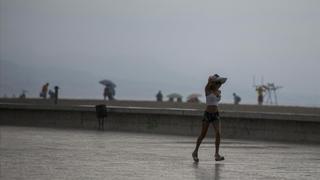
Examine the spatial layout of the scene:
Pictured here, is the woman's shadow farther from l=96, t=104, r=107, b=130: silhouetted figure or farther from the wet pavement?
l=96, t=104, r=107, b=130: silhouetted figure

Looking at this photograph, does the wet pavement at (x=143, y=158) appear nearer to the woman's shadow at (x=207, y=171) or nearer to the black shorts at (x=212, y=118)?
the woman's shadow at (x=207, y=171)

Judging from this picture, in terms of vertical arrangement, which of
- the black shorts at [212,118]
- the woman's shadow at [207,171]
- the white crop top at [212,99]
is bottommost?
the woman's shadow at [207,171]

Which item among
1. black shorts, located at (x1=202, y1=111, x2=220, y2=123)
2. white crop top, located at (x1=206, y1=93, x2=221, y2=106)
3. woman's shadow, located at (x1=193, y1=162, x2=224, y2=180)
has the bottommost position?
woman's shadow, located at (x1=193, y1=162, x2=224, y2=180)

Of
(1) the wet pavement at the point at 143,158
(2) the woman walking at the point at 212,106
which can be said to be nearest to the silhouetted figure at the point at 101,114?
(1) the wet pavement at the point at 143,158

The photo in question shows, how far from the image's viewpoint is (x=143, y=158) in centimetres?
1808

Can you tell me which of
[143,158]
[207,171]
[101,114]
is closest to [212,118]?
[143,158]

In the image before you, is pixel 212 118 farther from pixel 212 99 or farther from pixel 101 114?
pixel 101 114

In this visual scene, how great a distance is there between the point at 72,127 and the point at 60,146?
10843 mm

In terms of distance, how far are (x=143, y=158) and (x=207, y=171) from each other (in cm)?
267

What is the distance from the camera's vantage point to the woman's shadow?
14680mm

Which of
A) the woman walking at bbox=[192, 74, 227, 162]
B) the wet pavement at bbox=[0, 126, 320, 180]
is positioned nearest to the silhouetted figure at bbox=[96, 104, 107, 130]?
the wet pavement at bbox=[0, 126, 320, 180]

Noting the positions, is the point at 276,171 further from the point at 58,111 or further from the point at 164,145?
the point at 58,111

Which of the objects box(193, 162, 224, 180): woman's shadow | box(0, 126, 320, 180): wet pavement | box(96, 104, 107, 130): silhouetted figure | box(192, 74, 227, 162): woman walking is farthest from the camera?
box(96, 104, 107, 130): silhouetted figure

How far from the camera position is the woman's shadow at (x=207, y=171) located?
14.7 metres
